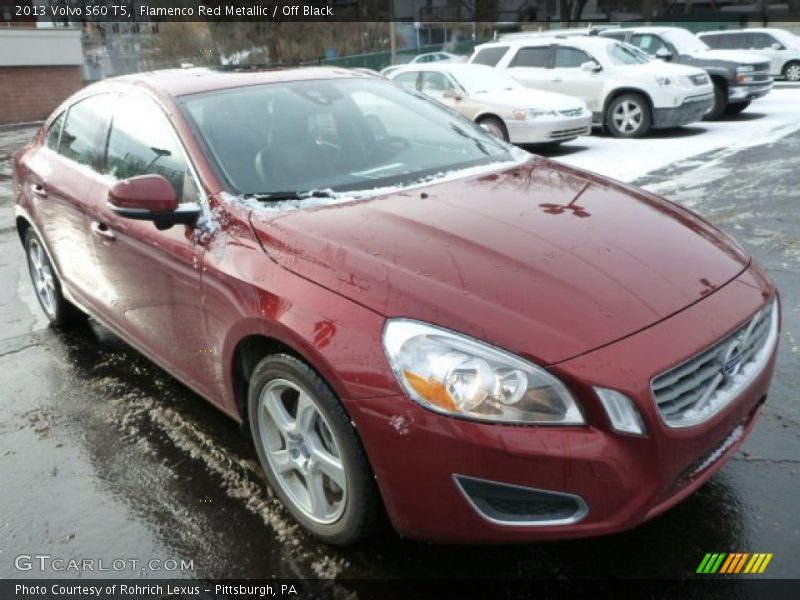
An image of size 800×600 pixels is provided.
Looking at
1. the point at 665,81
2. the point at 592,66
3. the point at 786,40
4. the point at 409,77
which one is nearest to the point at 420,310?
the point at 409,77

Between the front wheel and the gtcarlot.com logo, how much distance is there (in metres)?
21.3

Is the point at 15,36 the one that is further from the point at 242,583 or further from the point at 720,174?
the point at 242,583

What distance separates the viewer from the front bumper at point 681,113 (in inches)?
455

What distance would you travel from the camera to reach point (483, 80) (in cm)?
1153

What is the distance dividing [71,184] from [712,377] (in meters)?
3.36

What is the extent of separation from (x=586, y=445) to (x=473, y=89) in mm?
10038

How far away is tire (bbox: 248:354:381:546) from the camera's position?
2232mm

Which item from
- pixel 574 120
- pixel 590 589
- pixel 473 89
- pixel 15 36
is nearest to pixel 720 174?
pixel 574 120

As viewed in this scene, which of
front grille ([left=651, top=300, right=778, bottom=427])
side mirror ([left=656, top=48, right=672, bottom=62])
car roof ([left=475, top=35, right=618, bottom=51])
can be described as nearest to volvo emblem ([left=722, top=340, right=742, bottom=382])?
front grille ([left=651, top=300, right=778, bottom=427])

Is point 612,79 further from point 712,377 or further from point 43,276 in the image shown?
point 712,377

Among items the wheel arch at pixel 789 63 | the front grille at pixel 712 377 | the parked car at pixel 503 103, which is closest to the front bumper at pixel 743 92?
the parked car at pixel 503 103

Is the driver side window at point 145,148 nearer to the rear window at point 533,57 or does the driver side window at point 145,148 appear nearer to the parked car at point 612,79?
the parked car at point 612,79

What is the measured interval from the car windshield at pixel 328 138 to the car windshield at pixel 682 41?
12.6 metres

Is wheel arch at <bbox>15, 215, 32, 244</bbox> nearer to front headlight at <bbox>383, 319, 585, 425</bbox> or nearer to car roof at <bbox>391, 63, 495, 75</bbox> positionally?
front headlight at <bbox>383, 319, 585, 425</bbox>
